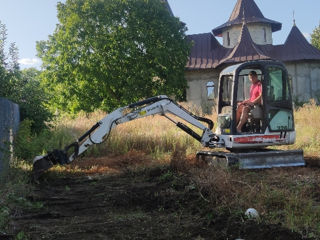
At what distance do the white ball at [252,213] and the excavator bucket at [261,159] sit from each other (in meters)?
4.07

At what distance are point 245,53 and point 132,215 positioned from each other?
30773 mm

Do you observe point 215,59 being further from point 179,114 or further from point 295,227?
point 295,227

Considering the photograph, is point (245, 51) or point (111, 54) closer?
point (111, 54)

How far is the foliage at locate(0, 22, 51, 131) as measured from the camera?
34.9 ft

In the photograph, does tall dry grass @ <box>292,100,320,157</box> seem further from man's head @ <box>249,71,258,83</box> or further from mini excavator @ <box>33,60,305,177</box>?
man's head @ <box>249,71,258,83</box>

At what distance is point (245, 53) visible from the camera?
3544 centimetres

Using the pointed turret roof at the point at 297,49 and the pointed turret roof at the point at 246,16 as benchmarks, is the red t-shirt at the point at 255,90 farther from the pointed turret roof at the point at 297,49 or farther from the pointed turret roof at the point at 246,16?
the pointed turret roof at the point at 246,16

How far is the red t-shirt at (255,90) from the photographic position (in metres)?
9.95

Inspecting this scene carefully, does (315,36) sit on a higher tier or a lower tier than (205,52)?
higher

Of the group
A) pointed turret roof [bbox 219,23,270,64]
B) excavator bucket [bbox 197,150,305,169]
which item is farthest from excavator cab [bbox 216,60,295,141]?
pointed turret roof [bbox 219,23,270,64]

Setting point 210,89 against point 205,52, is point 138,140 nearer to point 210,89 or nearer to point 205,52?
point 210,89

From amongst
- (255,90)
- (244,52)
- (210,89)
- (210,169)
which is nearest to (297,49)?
(244,52)

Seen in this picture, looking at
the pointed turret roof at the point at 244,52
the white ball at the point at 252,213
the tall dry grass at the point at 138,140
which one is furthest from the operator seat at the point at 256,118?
the pointed turret roof at the point at 244,52

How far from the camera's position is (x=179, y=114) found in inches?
405
